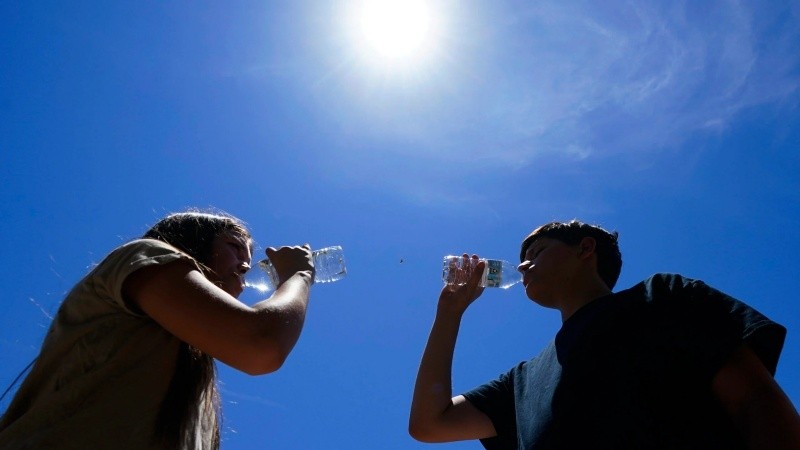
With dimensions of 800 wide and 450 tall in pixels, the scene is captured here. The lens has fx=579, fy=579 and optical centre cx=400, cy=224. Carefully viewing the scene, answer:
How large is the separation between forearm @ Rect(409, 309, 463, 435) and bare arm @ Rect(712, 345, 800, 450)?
167cm

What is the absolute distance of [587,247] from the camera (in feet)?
13.3

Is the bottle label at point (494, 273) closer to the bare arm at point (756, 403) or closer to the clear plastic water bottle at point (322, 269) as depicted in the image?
the clear plastic water bottle at point (322, 269)

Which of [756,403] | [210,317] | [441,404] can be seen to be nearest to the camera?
[210,317]

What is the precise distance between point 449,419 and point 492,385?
1.32ft

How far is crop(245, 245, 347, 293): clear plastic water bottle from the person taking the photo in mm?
4952

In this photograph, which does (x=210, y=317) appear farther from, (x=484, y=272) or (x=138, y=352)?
(x=484, y=272)

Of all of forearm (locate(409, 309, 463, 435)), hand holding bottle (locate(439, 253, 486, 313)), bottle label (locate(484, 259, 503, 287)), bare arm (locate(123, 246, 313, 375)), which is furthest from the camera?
bottle label (locate(484, 259, 503, 287))

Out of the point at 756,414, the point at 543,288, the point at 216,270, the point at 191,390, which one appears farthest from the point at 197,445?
the point at 543,288

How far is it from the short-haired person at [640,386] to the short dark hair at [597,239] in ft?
1.48

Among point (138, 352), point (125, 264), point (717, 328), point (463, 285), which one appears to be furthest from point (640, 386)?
point (125, 264)

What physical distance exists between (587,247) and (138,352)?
301 centimetres

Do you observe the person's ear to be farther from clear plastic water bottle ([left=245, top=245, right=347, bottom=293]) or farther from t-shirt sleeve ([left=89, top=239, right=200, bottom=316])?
t-shirt sleeve ([left=89, top=239, right=200, bottom=316])

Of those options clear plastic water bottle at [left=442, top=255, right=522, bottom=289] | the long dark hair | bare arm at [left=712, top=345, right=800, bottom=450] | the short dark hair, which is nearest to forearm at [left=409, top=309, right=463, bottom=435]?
clear plastic water bottle at [left=442, top=255, right=522, bottom=289]

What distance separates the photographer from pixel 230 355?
2000mm
